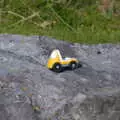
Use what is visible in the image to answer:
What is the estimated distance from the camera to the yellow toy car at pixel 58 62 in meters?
3.91

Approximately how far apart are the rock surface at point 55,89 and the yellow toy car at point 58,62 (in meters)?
0.05

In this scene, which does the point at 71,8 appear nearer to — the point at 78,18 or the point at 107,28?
the point at 78,18

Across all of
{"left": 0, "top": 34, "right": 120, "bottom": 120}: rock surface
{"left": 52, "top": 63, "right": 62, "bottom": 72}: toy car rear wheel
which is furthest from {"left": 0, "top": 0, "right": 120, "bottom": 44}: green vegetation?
{"left": 52, "top": 63, "right": 62, "bottom": 72}: toy car rear wheel

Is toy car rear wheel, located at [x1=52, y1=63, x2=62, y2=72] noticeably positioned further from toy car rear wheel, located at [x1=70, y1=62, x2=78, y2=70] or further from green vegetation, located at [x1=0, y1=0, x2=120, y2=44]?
green vegetation, located at [x1=0, y1=0, x2=120, y2=44]

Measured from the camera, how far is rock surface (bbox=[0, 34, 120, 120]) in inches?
139

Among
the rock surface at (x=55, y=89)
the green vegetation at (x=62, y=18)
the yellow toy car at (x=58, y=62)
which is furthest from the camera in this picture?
the green vegetation at (x=62, y=18)

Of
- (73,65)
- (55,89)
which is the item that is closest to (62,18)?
(73,65)

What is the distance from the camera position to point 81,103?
3535 millimetres

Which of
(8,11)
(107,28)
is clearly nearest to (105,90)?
(107,28)

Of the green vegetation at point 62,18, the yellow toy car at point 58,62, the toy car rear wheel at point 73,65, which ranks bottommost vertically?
the green vegetation at point 62,18

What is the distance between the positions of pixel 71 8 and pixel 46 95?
3386mm

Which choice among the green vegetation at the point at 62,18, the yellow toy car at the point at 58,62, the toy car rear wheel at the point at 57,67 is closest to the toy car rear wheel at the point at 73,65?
the yellow toy car at the point at 58,62

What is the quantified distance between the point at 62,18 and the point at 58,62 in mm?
2599

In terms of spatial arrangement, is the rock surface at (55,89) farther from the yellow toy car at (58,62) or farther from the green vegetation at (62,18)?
the green vegetation at (62,18)
